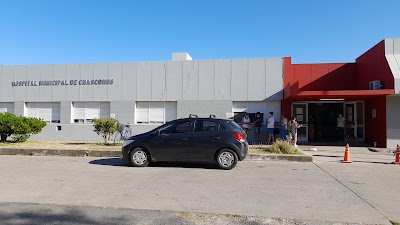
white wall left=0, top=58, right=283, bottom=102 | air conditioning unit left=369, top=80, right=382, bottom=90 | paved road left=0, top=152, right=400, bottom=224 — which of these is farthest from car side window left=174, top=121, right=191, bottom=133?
air conditioning unit left=369, top=80, right=382, bottom=90

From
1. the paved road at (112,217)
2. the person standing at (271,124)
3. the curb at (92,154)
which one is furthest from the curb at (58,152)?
the person standing at (271,124)

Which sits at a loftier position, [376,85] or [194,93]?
[376,85]

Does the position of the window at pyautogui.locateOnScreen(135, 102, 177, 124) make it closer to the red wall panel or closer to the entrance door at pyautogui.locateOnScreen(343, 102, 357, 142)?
the entrance door at pyautogui.locateOnScreen(343, 102, 357, 142)

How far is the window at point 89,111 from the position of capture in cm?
2031

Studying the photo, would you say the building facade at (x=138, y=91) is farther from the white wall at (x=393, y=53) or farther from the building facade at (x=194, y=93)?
the white wall at (x=393, y=53)

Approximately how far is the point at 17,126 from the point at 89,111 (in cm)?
495

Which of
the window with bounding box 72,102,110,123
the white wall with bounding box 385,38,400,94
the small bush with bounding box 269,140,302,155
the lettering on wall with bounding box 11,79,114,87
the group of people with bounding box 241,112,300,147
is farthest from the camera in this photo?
the window with bounding box 72,102,110,123

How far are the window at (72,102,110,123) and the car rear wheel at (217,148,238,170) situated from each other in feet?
40.0

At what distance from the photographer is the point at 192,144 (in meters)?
Result: 9.97

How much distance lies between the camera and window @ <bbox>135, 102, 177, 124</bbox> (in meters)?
19.6

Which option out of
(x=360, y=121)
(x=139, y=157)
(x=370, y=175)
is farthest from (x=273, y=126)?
(x=139, y=157)

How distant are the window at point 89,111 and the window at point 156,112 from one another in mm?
2121

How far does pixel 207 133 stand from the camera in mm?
10016

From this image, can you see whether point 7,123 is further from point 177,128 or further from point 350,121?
point 350,121
